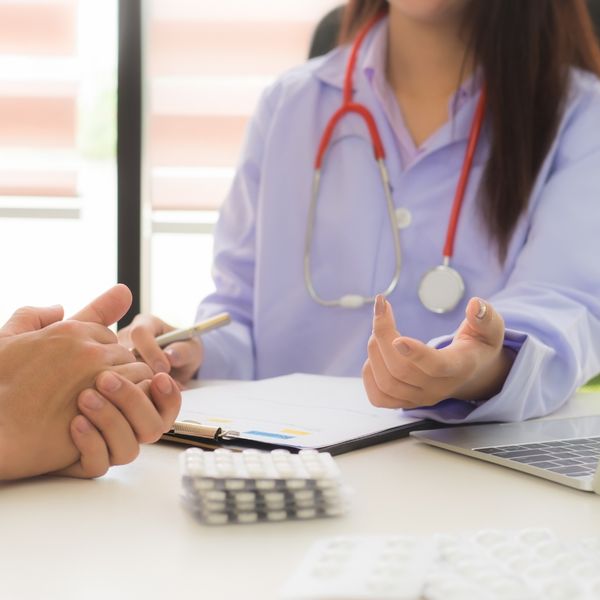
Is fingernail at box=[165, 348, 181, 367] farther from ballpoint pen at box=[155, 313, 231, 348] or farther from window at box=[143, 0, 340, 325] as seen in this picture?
window at box=[143, 0, 340, 325]

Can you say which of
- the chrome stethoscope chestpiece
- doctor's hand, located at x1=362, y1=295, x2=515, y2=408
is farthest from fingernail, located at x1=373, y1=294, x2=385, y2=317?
the chrome stethoscope chestpiece

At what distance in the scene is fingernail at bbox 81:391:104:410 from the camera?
24.8 inches

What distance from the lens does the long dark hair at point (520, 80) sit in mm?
1195

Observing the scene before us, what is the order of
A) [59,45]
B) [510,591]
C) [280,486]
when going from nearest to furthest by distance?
[510,591], [280,486], [59,45]

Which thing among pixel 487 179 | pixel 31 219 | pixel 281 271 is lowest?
pixel 31 219

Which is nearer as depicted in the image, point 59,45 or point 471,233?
point 471,233

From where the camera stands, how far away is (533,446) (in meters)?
0.73

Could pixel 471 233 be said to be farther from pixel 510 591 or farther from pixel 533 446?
pixel 510 591

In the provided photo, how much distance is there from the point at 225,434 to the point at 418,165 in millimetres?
672

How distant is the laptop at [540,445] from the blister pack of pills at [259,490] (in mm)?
169

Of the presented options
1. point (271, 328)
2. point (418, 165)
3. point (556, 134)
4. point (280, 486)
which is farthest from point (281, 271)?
point (280, 486)

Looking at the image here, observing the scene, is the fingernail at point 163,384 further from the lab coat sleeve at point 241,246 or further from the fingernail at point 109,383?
Result: the lab coat sleeve at point 241,246

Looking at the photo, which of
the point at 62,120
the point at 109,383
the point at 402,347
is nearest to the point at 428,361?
the point at 402,347

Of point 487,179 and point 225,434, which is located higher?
point 487,179
